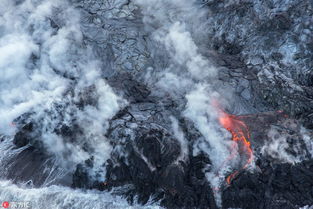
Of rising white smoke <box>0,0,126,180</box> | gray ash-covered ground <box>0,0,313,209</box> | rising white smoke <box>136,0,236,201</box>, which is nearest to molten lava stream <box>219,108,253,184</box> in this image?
gray ash-covered ground <box>0,0,313,209</box>

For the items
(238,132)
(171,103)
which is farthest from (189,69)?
(238,132)

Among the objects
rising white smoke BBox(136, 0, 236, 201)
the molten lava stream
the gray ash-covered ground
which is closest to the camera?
the gray ash-covered ground

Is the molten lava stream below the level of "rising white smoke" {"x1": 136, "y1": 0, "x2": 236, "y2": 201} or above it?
below

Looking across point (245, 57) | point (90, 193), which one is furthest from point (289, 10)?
point (90, 193)

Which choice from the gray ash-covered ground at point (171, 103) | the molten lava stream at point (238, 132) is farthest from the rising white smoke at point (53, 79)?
the molten lava stream at point (238, 132)

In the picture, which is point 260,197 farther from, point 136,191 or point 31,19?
point 31,19

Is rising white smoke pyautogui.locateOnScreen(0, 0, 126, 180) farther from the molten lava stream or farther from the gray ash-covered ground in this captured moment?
the molten lava stream
